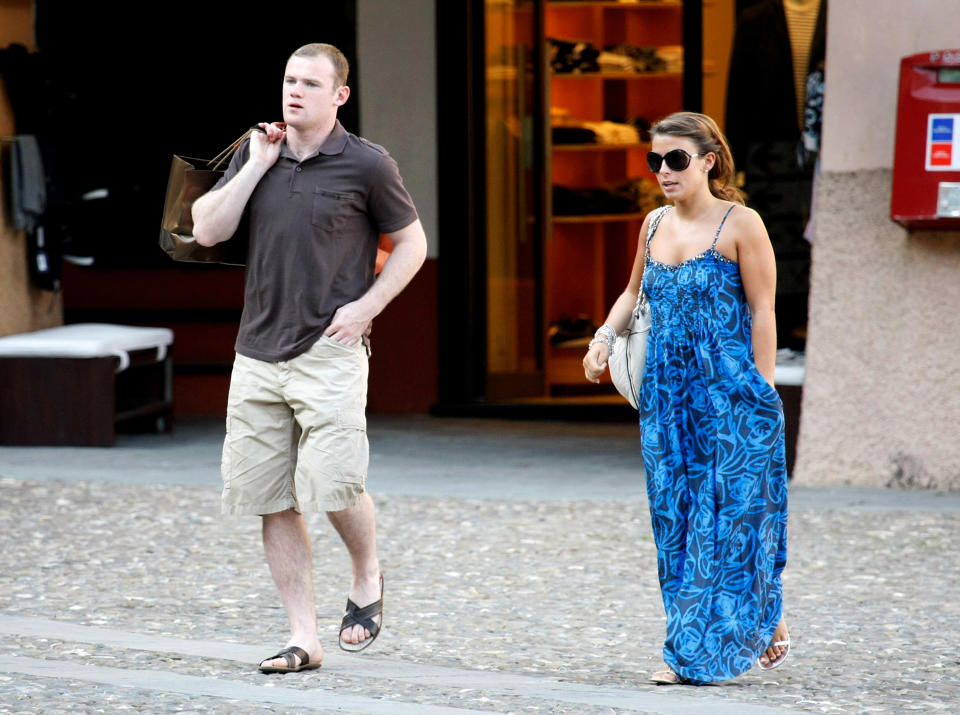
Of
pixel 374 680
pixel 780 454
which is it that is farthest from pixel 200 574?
pixel 780 454

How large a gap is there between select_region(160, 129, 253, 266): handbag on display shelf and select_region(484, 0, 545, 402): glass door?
6.24 m

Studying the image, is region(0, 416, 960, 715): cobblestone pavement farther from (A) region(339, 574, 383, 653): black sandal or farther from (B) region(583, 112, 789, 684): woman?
(B) region(583, 112, 789, 684): woman

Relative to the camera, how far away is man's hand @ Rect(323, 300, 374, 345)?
4.52 metres

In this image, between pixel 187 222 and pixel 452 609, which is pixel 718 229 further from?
pixel 452 609

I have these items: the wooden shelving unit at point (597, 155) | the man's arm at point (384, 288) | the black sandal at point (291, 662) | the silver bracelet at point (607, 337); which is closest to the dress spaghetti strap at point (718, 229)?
the silver bracelet at point (607, 337)

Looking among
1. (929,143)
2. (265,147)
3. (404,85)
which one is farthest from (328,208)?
(404,85)

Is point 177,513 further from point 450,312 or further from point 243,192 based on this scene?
point 450,312

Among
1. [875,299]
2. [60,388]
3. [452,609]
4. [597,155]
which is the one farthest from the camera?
[597,155]

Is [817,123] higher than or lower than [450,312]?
higher

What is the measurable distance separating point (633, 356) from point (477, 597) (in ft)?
Answer: 5.06

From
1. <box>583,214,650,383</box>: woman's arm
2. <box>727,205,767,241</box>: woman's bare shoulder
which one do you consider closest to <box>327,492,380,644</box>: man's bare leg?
<box>583,214,650,383</box>: woman's arm

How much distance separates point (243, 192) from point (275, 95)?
22.0ft

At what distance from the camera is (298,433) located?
464cm

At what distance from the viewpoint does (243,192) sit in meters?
4.49
